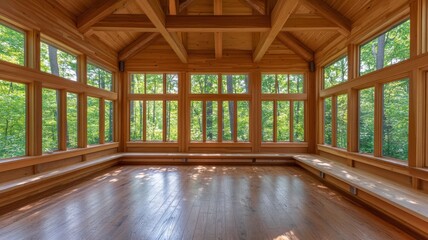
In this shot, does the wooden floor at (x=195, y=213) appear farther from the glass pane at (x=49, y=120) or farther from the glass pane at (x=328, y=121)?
the glass pane at (x=328, y=121)

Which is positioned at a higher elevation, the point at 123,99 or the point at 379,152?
the point at 123,99

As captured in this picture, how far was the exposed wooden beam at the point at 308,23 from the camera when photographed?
14.9 feet

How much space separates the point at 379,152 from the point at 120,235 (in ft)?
13.5

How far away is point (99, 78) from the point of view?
19.1 ft

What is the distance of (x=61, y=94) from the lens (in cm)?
447

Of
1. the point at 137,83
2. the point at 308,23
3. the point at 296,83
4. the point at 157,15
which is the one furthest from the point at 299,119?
the point at 137,83

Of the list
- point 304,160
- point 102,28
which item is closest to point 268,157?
point 304,160

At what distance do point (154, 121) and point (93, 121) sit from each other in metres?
1.67

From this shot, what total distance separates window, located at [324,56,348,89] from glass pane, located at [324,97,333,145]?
441 mm

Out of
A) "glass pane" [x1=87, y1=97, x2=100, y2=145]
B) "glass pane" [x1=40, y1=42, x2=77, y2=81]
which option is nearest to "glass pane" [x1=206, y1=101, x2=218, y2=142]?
"glass pane" [x1=87, y1=97, x2=100, y2=145]

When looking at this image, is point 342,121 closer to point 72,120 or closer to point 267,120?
point 267,120

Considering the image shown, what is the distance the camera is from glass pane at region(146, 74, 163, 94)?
6773 millimetres

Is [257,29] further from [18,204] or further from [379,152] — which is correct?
[18,204]

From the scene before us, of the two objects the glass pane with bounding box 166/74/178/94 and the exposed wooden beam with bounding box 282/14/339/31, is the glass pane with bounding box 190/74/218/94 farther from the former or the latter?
the exposed wooden beam with bounding box 282/14/339/31
